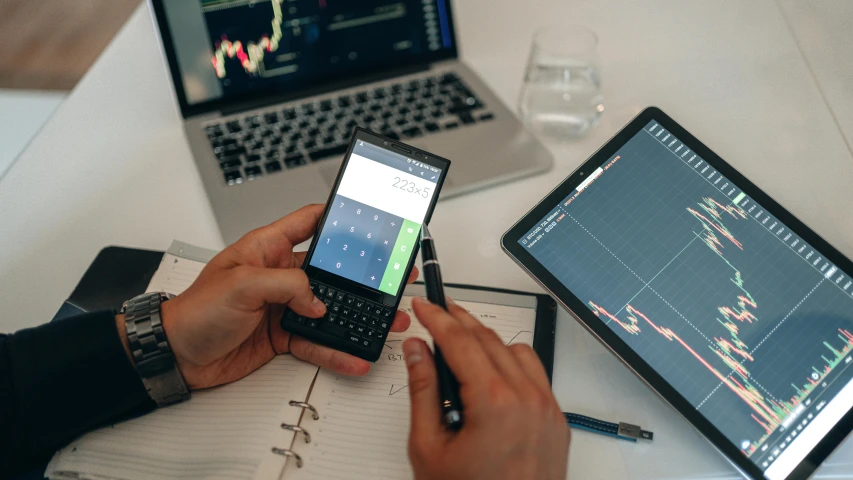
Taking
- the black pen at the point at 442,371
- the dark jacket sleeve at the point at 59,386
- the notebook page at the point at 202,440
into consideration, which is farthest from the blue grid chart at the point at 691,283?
the dark jacket sleeve at the point at 59,386

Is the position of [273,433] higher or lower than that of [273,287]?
lower

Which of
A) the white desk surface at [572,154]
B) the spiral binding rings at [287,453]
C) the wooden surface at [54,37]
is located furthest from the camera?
the wooden surface at [54,37]

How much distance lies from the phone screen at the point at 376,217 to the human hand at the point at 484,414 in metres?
0.16

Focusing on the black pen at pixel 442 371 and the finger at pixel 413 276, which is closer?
the black pen at pixel 442 371

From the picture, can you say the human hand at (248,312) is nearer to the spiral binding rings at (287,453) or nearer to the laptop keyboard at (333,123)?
the spiral binding rings at (287,453)

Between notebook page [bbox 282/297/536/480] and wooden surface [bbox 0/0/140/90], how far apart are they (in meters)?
1.91

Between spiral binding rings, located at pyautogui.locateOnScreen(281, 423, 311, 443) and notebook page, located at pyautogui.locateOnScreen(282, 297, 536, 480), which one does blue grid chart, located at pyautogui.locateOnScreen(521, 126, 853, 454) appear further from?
spiral binding rings, located at pyautogui.locateOnScreen(281, 423, 311, 443)

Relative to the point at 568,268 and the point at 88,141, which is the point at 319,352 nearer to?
the point at 568,268

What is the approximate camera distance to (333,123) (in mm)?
1005

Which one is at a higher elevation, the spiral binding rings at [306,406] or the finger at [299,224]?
the finger at [299,224]

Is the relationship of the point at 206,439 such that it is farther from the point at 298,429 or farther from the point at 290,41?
the point at 290,41

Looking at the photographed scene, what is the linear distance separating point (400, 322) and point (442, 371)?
155mm

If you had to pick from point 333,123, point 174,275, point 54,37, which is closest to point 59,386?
point 174,275

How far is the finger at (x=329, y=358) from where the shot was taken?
0.71 m
